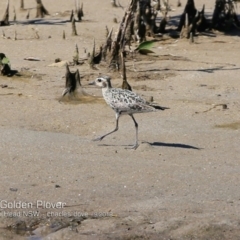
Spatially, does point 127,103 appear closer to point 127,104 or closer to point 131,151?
point 127,104

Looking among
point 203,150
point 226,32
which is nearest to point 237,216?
point 203,150

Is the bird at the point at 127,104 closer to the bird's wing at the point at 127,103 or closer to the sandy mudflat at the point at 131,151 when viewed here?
the bird's wing at the point at 127,103

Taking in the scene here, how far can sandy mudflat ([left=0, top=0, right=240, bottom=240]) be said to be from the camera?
26.1ft

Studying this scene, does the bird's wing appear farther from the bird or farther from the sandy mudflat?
the sandy mudflat

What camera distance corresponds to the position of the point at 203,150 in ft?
33.6

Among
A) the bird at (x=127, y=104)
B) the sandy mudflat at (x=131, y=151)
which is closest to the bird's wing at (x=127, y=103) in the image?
the bird at (x=127, y=104)

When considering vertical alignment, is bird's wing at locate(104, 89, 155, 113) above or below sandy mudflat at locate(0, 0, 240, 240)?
above

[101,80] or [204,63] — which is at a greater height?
[101,80]

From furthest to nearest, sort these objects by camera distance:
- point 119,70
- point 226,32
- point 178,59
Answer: point 226,32 < point 178,59 < point 119,70

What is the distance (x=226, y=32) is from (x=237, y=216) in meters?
10.1

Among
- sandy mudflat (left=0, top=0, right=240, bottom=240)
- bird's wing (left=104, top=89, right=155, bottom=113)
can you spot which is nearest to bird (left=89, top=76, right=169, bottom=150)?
bird's wing (left=104, top=89, right=155, bottom=113)

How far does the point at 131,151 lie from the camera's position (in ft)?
33.0

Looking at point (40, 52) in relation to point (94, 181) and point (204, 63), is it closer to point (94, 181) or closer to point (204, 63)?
point (204, 63)

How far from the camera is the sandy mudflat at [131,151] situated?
7.95 metres
